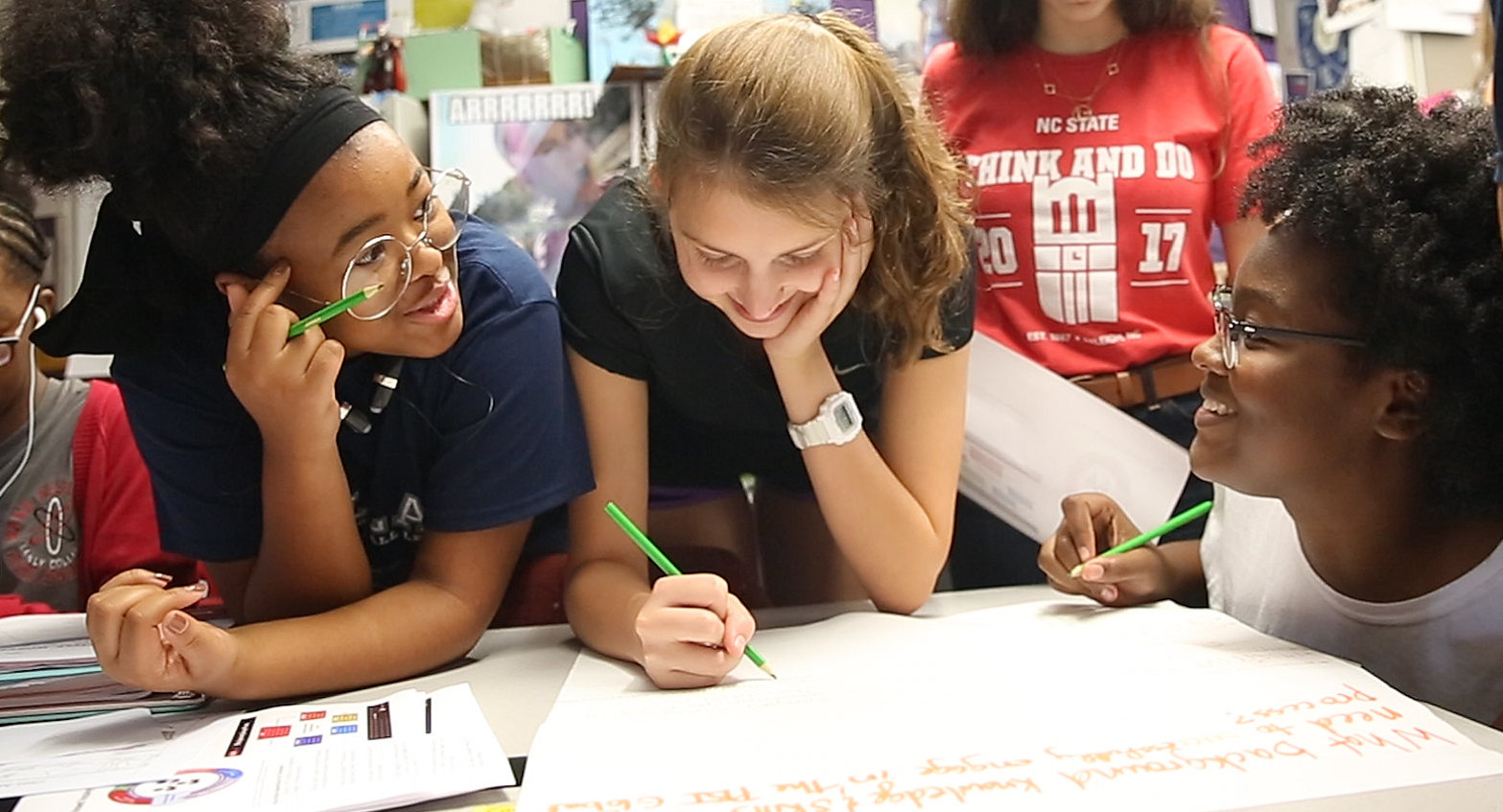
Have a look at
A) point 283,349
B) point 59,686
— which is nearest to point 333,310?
point 283,349

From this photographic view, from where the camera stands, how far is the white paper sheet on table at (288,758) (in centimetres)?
60

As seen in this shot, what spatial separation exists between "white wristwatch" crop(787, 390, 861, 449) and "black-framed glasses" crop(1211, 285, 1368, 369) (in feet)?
0.99

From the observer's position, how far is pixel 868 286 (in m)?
0.93

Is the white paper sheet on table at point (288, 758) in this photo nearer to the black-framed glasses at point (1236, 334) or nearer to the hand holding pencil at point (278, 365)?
the hand holding pencil at point (278, 365)

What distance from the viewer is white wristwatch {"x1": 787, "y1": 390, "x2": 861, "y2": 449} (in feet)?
3.00

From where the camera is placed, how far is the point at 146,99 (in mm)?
775

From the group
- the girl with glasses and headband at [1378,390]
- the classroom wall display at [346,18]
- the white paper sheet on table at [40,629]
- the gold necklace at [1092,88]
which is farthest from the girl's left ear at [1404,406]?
the classroom wall display at [346,18]

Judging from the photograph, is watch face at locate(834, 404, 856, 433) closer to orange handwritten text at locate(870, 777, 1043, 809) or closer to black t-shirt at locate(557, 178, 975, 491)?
black t-shirt at locate(557, 178, 975, 491)

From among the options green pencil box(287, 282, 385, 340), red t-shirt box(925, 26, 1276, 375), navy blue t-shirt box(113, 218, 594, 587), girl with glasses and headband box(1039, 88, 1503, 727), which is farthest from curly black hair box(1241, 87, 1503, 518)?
green pencil box(287, 282, 385, 340)

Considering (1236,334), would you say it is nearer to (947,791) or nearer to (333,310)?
(947,791)

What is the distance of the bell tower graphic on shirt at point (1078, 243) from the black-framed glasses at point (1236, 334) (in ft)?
0.94

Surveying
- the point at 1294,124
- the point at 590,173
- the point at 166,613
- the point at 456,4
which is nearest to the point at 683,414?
the point at 166,613

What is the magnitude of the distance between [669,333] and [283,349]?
1.05 ft

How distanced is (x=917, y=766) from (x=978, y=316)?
0.74 metres
